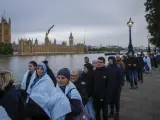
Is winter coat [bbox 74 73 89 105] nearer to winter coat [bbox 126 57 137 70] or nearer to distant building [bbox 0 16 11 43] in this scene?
winter coat [bbox 126 57 137 70]

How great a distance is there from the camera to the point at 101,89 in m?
5.92

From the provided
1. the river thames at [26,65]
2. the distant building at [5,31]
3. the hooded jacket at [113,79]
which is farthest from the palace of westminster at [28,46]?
the hooded jacket at [113,79]

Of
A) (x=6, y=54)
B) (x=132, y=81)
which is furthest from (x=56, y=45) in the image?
(x=132, y=81)

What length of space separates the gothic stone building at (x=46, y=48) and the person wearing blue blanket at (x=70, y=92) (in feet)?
484

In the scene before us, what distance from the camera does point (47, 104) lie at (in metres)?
3.57

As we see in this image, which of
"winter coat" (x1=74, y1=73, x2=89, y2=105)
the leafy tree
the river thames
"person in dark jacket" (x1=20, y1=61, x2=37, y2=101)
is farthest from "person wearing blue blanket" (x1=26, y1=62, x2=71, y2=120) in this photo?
the river thames

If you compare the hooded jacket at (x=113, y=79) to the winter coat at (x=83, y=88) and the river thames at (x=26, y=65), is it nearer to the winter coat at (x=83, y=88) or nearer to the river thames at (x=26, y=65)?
the winter coat at (x=83, y=88)

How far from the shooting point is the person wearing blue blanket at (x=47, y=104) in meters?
3.42

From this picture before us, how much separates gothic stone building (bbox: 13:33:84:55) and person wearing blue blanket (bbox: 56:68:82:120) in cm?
14755

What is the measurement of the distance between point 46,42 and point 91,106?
159m

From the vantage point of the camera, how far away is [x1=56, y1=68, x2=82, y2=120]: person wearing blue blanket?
3566mm

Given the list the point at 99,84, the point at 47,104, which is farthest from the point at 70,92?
the point at 99,84

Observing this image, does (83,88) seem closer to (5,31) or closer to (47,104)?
(47,104)

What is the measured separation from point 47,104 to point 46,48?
530 ft
